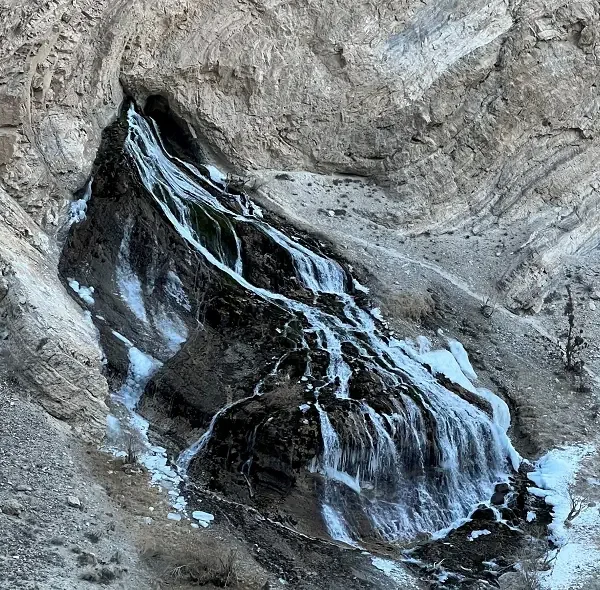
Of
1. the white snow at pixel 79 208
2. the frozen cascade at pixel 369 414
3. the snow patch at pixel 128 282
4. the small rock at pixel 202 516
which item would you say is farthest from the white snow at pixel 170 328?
the small rock at pixel 202 516

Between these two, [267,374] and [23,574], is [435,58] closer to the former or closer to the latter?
[267,374]

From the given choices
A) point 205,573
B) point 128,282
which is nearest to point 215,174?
point 128,282

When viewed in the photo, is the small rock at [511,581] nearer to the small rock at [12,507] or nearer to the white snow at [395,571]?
the white snow at [395,571]

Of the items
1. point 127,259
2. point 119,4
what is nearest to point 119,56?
point 119,4

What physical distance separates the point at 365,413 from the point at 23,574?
4876 mm

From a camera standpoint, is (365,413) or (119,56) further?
(119,56)

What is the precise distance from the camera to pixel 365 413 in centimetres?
1075

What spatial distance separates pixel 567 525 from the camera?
10.6 metres

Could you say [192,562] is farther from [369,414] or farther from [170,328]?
[170,328]

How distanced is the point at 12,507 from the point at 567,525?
21.3 ft

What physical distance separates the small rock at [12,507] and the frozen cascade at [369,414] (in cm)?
247

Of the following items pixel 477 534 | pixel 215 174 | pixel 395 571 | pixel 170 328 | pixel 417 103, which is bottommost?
pixel 170 328

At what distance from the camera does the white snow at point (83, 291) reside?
11591 millimetres

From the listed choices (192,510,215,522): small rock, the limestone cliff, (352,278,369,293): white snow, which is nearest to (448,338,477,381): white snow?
(352,278,369,293): white snow
